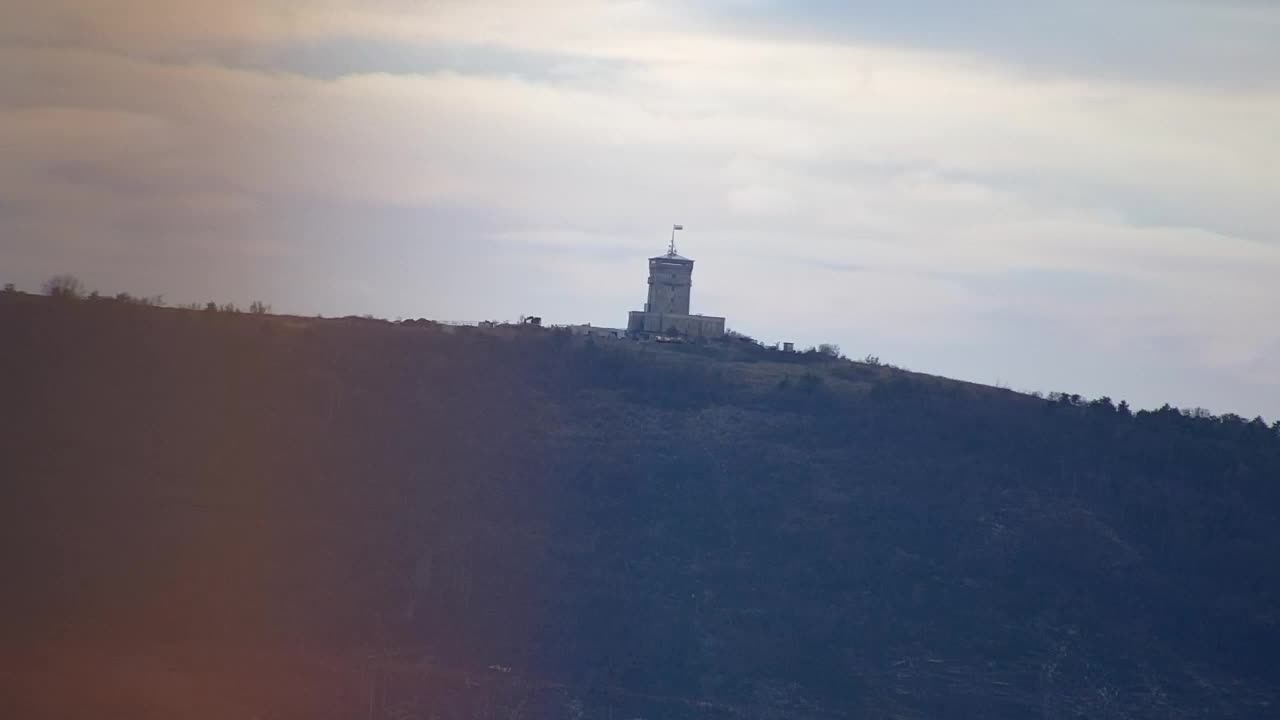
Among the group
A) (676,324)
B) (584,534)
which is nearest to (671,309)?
(676,324)

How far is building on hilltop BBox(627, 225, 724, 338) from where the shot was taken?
8775 centimetres

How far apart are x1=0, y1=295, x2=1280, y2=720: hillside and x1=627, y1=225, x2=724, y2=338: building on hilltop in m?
4.09

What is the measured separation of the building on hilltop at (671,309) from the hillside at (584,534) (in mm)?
4092

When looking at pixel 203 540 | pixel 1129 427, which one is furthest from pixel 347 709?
pixel 1129 427

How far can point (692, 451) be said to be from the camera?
245 ft

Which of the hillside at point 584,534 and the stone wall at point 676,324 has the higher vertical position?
the stone wall at point 676,324

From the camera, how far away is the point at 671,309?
89.9 metres

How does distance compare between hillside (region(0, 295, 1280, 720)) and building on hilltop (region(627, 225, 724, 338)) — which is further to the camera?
building on hilltop (region(627, 225, 724, 338))

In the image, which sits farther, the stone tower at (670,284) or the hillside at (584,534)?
the stone tower at (670,284)

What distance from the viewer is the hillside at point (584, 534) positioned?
55094mm

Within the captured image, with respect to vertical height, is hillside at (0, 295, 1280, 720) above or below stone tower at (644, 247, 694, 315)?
below

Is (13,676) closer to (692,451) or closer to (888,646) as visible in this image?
(888,646)

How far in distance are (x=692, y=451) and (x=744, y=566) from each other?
8.76 meters

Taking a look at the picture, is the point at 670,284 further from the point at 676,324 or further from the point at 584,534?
the point at 584,534
